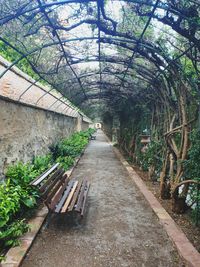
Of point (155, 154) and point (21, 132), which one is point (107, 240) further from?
point (155, 154)

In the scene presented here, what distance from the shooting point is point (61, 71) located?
7.05 m

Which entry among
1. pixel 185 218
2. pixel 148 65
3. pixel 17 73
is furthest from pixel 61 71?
pixel 185 218

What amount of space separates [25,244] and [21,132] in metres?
3.15

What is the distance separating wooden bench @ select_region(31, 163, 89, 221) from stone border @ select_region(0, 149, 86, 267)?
27 cm

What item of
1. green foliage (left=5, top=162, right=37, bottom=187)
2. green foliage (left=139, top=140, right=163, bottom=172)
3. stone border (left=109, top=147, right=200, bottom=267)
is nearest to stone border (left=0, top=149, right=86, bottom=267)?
green foliage (left=5, top=162, right=37, bottom=187)

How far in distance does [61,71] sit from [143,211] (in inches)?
176

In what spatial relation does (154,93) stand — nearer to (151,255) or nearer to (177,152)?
(177,152)

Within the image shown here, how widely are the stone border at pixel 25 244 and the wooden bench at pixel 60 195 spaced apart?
27 centimetres

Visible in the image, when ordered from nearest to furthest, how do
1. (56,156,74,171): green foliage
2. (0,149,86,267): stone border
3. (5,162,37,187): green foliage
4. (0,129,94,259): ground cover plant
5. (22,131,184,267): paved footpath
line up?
(0,149,86,267): stone border → (22,131,184,267): paved footpath → (0,129,94,259): ground cover plant → (5,162,37,187): green foliage → (56,156,74,171): green foliage

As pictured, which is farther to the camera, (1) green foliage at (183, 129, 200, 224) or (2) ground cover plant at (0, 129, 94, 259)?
(1) green foliage at (183, 129, 200, 224)

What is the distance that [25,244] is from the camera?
3.40 meters

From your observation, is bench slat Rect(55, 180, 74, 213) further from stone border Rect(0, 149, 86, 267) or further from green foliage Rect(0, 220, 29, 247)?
green foliage Rect(0, 220, 29, 247)

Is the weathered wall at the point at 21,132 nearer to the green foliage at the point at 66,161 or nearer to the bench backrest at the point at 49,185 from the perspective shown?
the green foliage at the point at 66,161

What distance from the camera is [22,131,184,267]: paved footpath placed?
3.24 meters
